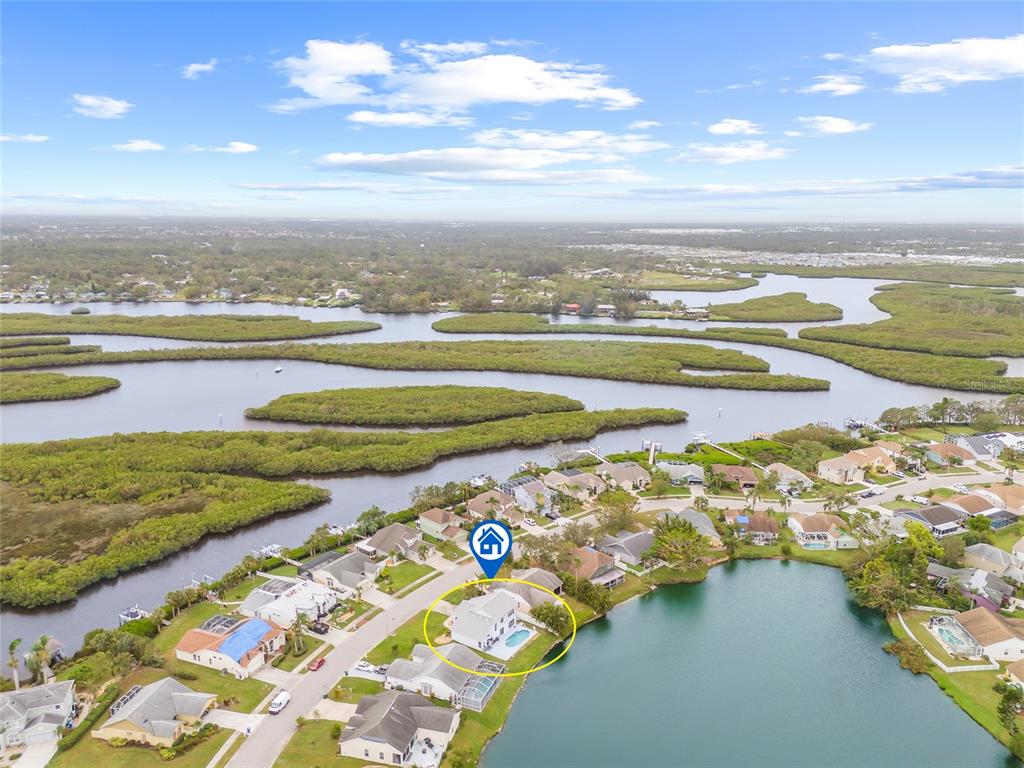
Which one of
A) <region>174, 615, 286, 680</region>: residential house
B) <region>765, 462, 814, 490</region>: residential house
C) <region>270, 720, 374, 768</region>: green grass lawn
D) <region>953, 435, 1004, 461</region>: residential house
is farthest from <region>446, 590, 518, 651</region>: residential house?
<region>953, 435, 1004, 461</region>: residential house

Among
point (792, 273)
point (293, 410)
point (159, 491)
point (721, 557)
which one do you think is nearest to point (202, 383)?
point (293, 410)

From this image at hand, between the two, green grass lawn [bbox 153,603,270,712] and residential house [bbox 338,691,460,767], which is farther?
green grass lawn [bbox 153,603,270,712]

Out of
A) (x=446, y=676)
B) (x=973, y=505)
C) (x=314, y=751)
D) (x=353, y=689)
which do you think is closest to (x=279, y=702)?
(x=353, y=689)

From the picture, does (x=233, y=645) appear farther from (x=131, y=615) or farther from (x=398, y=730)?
(x=398, y=730)

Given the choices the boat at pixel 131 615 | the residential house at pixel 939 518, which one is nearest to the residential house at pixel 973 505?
the residential house at pixel 939 518

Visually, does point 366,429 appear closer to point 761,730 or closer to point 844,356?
point 761,730

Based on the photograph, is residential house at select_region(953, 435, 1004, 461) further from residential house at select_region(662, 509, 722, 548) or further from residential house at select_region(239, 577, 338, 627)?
residential house at select_region(239, 577, 338, 627)

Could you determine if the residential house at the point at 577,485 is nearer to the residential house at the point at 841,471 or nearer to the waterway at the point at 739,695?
the waterway at the point at 739,695
